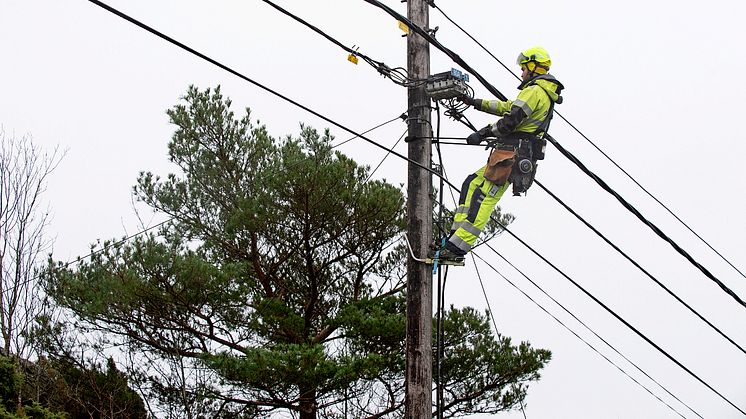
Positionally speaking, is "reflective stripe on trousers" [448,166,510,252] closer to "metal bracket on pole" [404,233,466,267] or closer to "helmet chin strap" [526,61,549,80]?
"metal bracket on pole" [404,233,466,267]

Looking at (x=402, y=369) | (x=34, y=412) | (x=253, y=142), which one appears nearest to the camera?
(x=34, y=412)

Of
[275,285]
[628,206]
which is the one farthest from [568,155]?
[275,285]

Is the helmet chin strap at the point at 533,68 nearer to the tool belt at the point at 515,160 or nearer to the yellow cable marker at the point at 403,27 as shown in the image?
the tool belt at the point at 515,160

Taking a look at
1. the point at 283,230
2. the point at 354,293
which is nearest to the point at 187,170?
the point at 283,230

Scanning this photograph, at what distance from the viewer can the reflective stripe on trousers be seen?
6.57 m

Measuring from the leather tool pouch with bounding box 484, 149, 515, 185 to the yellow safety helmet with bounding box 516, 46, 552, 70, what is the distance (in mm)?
800

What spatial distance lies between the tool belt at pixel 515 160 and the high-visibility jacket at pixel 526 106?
0.26ft

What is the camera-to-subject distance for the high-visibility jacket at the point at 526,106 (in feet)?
22.1

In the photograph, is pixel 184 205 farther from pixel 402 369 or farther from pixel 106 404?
pixel 402 369

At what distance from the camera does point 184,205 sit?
16203 millimetres

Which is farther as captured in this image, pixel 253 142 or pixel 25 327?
pixel 253 142

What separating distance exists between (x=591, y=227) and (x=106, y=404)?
10024 millimetres

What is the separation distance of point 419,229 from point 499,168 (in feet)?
2.72

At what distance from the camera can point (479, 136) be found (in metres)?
6.84
